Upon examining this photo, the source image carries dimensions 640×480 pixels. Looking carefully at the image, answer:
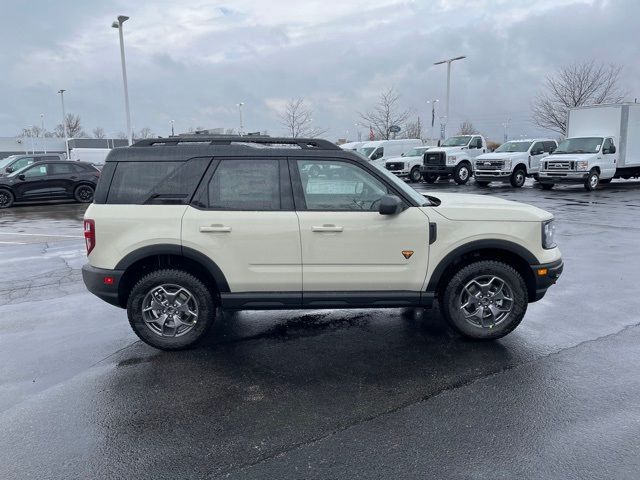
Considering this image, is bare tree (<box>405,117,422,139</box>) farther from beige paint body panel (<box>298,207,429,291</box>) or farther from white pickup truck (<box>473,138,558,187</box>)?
beige paint body panel (<box>298,207,429,291</box>)

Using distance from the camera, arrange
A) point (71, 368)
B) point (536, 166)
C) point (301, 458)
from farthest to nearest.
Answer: point (536, 166)
point (71, 368)
point (301, 458)

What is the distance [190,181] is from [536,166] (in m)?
22.1

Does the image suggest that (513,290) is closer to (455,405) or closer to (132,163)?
(455,405)

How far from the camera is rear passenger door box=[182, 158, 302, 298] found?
446 cm

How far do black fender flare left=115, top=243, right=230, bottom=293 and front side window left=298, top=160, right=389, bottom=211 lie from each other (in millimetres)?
1018

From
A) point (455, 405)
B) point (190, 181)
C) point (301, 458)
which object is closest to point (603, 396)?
point (455, 405)

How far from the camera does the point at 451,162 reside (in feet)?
80.9

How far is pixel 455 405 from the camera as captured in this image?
142 inches

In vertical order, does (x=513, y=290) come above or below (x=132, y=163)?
below

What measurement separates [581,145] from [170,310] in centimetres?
2131

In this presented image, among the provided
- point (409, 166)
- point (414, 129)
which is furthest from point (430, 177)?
point (414, 129)

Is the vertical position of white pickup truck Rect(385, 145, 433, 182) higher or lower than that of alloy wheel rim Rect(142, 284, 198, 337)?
higher

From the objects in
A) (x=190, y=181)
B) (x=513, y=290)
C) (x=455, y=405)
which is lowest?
(x=455, y=405)

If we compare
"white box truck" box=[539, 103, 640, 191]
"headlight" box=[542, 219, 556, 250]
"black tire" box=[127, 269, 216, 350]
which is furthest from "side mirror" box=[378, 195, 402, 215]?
"white box truck" box=[539, 103, 640, 191]
